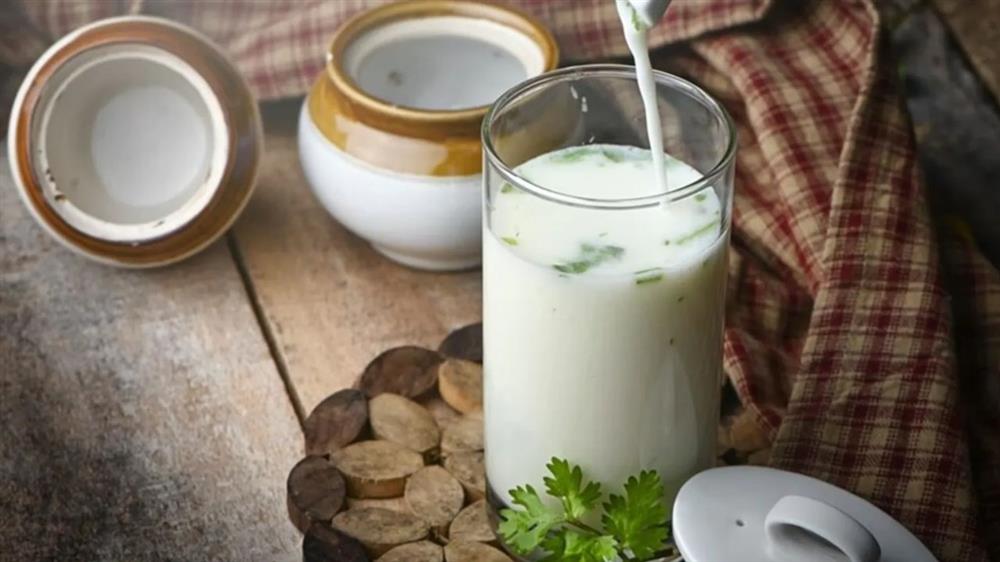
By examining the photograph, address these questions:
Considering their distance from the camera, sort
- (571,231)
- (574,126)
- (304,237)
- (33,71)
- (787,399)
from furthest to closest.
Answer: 1. (304,237)
2. (33,71)
3. (787,399)
4. (574,126)
5. (571,231)

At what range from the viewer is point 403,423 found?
1.18 m

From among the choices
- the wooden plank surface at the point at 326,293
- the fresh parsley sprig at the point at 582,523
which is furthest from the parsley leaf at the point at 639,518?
the wooden plank surface at the point at 326,293

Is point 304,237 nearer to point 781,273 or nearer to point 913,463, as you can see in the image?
point 781,273

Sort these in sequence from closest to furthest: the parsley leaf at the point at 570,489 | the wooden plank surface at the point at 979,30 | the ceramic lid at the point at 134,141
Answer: the parsley leaf at the point at 570,489 → the ceramic lid at the point at 134,141 → the wooden plank surface at the point at 979,30

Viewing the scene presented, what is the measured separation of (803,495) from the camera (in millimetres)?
974

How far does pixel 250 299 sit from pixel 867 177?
539 millimetres

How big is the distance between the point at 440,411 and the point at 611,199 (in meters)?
0.36

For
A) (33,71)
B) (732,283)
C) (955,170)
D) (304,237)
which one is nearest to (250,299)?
(304,237)

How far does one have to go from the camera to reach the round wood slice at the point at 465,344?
4.15 feet

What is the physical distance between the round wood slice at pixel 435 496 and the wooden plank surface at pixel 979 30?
2.60ft

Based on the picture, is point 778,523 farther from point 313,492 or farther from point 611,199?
point 313,492

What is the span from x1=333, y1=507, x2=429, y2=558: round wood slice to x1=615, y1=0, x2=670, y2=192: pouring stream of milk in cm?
31

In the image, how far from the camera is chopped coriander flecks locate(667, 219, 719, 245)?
3.08ft

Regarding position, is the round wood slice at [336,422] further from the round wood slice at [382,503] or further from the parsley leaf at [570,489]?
the parsley leaf at [570,489]
